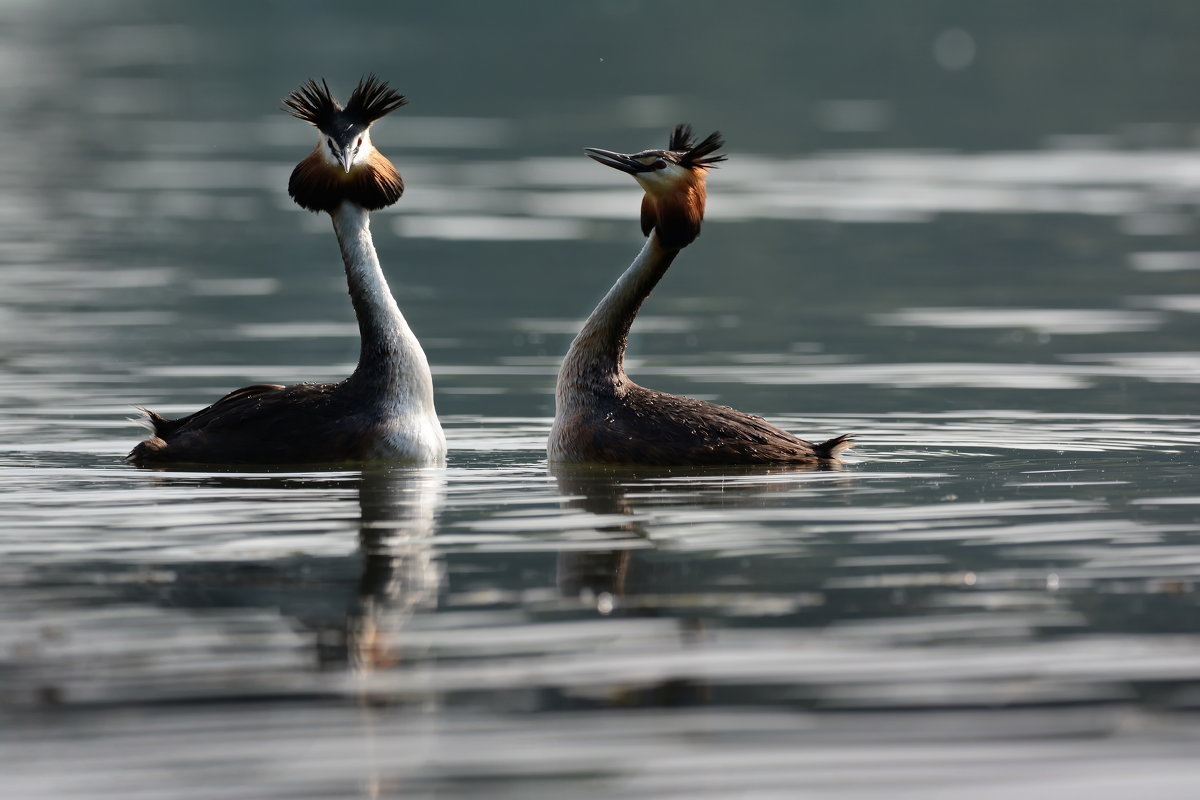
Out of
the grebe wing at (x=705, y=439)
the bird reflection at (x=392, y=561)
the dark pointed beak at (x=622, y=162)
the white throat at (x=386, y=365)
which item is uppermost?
the dark pointed beak at (x=622, y=162)

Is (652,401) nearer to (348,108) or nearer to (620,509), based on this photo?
(620,509)

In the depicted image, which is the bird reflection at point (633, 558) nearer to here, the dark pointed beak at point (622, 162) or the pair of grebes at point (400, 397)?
the pair of grebes at point (400, 397)

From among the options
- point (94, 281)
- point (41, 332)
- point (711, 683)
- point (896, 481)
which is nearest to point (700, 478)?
point (896, 481)

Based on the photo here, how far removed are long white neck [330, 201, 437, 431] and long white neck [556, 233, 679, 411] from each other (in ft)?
3.14

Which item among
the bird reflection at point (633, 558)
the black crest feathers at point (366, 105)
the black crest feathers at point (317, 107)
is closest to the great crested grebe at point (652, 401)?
the bird reflection at point (633, 558)

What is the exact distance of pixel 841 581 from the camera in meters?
9.90

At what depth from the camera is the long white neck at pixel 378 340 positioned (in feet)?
45.8

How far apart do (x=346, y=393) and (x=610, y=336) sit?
72.6 inches

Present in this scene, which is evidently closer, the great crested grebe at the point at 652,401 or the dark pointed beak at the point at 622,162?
the great crested grebe at the point at 652,401

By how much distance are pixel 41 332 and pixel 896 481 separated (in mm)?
10534

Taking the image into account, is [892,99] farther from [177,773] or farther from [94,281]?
[177,773]

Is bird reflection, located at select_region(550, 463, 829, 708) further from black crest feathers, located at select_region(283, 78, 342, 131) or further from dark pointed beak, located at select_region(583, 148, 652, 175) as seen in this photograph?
black crest feathers, located at select_region(283, 78, 342, 131)

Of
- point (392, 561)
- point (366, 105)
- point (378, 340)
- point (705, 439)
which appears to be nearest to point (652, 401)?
point (705, 439)

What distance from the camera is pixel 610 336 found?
47.2 ft
